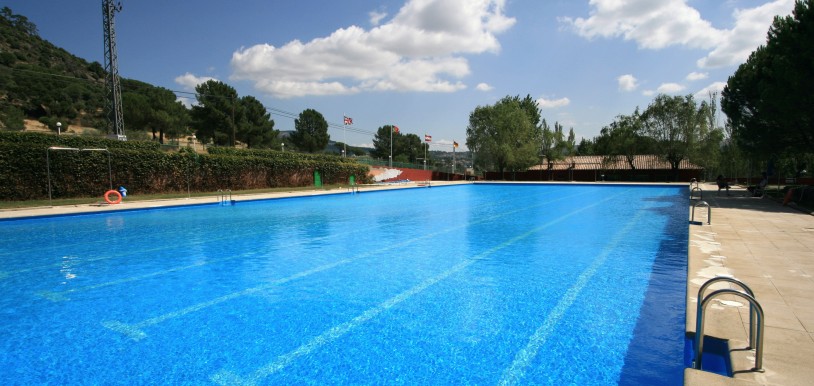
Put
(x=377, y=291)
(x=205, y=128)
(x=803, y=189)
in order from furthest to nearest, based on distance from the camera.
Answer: (x=205, y=128) → (x=803, y=189) → (x=377, y=291)

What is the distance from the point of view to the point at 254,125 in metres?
56.0

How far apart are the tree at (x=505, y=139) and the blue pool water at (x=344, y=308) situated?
42982 mm

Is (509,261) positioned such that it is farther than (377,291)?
Yes

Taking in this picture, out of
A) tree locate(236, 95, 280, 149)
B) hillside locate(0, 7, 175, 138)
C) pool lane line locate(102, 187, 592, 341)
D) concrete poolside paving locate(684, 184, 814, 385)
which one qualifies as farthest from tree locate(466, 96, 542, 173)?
pool lane line locate(102, 187, 592, 341)

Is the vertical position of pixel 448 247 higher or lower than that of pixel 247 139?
lower

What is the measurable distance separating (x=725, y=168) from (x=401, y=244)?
5024cm

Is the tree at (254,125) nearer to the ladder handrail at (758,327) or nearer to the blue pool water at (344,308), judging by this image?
the blue pool water at (344,308)

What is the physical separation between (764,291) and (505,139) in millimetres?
49918

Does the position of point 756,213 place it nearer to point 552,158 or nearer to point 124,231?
point 124,231

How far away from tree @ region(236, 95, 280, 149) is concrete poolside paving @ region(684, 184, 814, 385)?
5272 centimetres

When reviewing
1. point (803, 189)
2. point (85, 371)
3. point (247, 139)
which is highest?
point (247, 139)

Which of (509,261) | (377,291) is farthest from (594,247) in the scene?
(377,291)

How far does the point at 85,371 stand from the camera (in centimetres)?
382

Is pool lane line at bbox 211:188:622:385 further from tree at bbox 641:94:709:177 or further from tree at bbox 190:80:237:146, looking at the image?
tree at bbox 190:80:237:146
